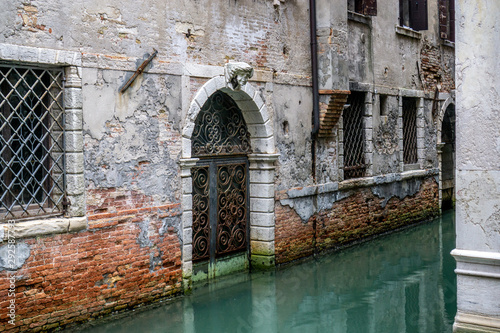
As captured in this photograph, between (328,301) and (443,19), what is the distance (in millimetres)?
9024

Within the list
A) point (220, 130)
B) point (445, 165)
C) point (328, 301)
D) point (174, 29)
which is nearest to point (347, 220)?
point (220, 130)

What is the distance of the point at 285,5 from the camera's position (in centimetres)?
915

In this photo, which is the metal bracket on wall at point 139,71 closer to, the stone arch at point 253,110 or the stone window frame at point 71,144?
the stone window frame at point 71,144

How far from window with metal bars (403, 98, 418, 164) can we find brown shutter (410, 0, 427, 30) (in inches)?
59.5

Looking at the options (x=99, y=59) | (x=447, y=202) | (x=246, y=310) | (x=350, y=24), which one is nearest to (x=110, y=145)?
(x=99, y=59)

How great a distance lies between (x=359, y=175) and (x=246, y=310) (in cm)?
493

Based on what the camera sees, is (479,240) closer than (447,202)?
Yes


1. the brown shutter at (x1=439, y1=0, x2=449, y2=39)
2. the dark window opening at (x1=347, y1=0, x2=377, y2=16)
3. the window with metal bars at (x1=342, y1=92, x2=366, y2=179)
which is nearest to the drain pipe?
the window with metal bars at (x1=342, y1=92, x2=366, y2=179)

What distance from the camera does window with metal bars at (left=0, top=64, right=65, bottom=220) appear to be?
585cm

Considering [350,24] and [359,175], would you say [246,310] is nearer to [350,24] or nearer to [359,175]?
[359,175]

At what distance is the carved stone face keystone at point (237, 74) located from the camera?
315 inches

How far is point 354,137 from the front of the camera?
36.9 ft

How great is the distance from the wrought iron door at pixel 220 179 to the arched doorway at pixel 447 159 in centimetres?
728

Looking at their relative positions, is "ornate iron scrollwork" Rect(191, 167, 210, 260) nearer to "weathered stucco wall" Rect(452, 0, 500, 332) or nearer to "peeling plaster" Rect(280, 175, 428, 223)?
"peeling plaster" Rect(280, 175, 428, 223)
